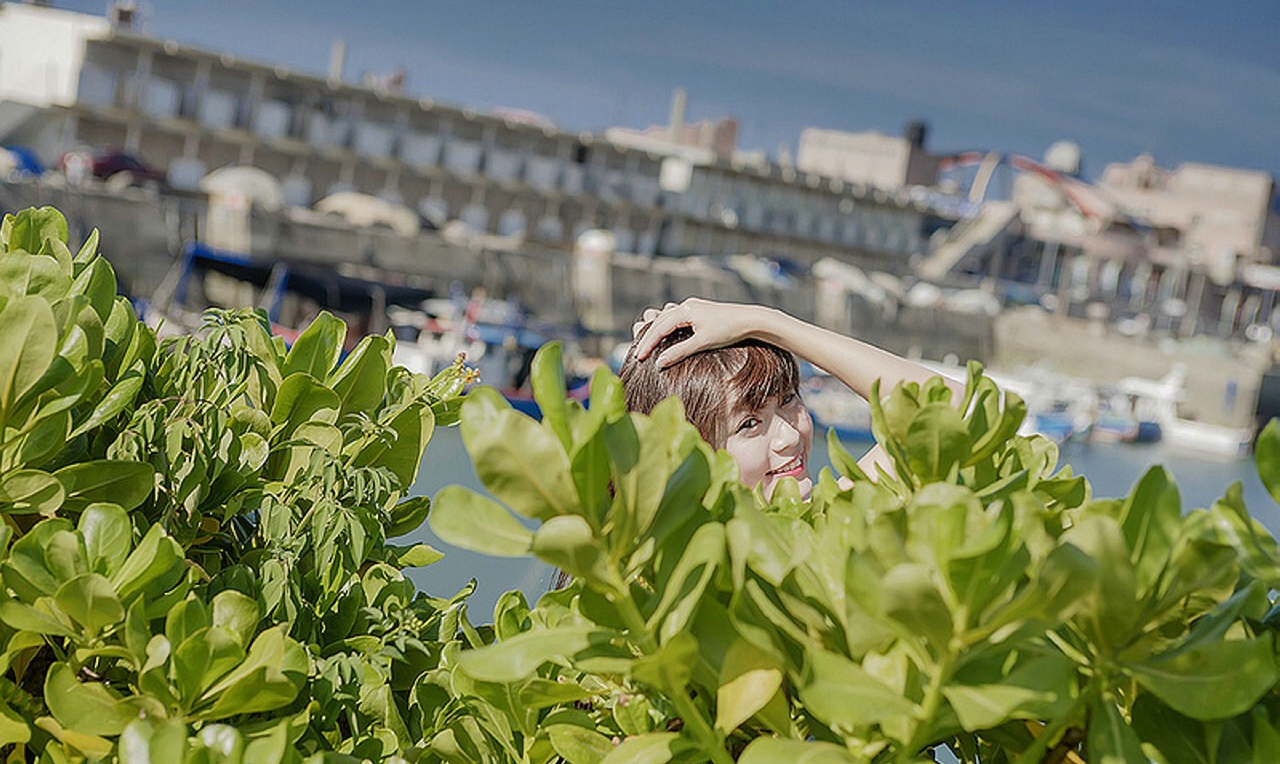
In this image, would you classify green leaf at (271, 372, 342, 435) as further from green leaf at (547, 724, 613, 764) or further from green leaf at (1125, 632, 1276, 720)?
green leaf at (1125, 632, 1276, 720)

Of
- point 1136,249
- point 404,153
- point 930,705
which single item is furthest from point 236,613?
point 1136,249

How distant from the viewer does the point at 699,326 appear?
3.98ft

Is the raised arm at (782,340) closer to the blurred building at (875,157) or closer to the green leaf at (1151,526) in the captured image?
the green leaf at (1151,526)

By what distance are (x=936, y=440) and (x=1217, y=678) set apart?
16 centimetres

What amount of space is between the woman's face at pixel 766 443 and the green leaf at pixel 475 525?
0.71m

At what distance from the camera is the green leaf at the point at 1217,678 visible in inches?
21.1

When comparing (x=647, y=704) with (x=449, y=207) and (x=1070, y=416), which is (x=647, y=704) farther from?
(x=449, y=207)

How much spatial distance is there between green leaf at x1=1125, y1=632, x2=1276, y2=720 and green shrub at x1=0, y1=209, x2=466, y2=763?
40 cm

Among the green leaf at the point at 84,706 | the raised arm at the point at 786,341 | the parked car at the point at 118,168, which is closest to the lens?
the green leaf at the point at 84,706

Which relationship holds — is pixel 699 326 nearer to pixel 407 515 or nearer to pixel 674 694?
pixel 407 515

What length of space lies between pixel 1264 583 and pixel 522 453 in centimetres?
32

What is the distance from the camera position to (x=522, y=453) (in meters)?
0.53

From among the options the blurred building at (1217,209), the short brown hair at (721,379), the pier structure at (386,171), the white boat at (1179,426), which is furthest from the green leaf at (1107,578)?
the blurred building at (1217,209)

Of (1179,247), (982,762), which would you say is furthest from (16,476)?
(1179,247)
